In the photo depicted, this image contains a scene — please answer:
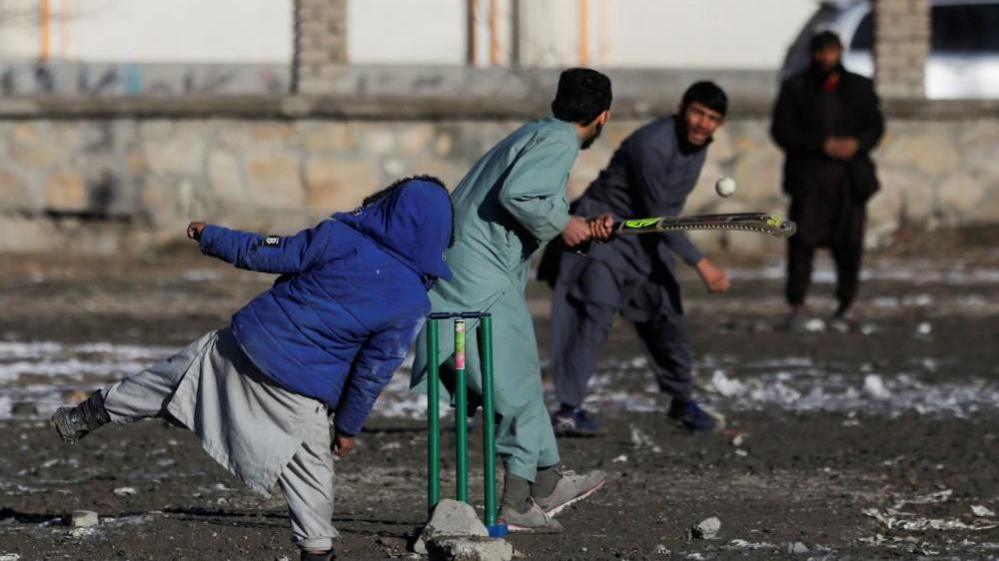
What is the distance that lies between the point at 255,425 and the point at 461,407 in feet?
2.63

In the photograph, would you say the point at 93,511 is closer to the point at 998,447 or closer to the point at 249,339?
the point at 249,339

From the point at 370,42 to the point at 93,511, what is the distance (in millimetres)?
25067

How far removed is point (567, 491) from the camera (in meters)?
8.44

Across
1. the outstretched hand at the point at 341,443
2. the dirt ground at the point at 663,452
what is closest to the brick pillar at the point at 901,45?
the dirt ground at the point at 663,452

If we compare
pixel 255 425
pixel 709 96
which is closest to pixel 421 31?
pixel 709 96

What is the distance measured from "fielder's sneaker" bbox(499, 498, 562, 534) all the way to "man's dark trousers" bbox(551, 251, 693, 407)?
7.67 ft

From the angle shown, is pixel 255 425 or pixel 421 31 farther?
pixel 421 31

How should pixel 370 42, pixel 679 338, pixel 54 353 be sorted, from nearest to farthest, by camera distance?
pixel 679 338 → pixel 54 353 → pixel 370 42

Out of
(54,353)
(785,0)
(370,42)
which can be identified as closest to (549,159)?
(54,353)

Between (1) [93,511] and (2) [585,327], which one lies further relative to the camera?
(2) [585,327]

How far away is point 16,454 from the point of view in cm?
1003

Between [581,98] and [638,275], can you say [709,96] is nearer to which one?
[638,275]

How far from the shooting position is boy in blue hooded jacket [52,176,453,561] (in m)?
7.09

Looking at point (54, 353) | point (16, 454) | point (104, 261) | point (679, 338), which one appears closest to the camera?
point (16, 454)
